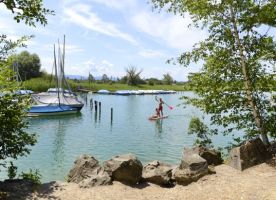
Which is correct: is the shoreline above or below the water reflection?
above

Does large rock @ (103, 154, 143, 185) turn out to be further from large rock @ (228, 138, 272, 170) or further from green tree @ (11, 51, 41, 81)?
green tree @ (11, 51, 41, 81)

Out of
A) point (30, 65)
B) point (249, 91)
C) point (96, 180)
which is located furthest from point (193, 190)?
point (30, 65)

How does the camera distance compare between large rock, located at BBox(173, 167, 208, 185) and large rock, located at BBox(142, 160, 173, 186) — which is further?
large rock, located at BBox(142, 160, 173, 186)

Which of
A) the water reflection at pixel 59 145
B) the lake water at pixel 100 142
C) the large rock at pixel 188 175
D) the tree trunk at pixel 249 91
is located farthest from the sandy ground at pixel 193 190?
the water reflection at pixel 59 145

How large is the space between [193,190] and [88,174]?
3.48 m

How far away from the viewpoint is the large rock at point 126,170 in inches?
468

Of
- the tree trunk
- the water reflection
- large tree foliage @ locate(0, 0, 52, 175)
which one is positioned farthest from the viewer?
the water reflection

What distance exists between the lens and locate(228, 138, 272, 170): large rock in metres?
12.8

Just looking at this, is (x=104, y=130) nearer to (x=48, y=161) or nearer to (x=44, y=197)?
(x=48, y=161)

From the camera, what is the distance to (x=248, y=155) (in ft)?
42.6

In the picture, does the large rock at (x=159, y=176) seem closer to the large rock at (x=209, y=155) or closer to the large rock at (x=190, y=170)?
the large rock at (x=190, y=170)

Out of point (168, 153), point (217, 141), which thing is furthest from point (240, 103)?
point (217, 141)

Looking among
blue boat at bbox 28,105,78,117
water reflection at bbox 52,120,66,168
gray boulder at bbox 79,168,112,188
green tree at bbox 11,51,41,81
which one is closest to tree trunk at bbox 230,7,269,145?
gray boulder at bbox 79,168,112,188

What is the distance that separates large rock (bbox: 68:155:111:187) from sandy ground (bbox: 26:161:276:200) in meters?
0.26
